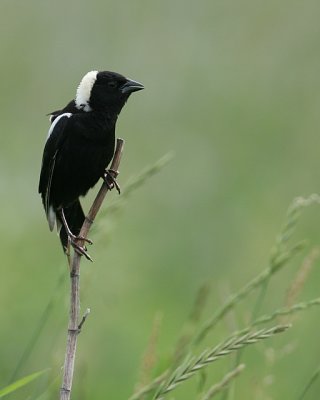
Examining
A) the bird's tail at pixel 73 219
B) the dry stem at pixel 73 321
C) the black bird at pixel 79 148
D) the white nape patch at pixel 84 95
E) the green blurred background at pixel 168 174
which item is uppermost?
the green blurred background at pixel 168 174

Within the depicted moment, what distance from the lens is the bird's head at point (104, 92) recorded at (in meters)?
4.47

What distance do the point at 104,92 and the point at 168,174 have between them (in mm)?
3703

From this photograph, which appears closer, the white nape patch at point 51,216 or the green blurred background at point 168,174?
the white nape patch at point 51,216

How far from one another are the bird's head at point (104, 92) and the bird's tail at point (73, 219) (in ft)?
1.16

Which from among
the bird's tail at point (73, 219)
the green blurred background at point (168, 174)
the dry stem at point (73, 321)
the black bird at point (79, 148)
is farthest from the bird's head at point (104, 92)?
the dry stem at point (73, 321)

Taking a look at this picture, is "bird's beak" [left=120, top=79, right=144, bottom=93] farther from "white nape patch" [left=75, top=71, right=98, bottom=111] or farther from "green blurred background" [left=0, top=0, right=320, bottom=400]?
"green blurred background" [left=0, top=0, right=320, bottom=400]

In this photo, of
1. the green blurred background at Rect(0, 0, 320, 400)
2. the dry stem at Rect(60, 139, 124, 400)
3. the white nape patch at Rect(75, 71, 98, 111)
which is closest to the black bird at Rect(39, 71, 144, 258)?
the white nape patch at Rect(75, 71, 98, 111)

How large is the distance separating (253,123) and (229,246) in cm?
223

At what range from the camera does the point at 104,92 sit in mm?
4531

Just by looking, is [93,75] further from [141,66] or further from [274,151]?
[141,66]

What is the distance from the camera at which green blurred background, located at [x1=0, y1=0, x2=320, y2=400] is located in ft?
16.5

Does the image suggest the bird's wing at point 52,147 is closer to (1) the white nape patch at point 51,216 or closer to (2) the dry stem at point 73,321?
(1) the white nape patch at point 51,216

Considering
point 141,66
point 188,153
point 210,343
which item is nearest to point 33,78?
point 141,66

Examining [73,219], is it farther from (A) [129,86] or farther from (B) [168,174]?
(B) [168,174]
